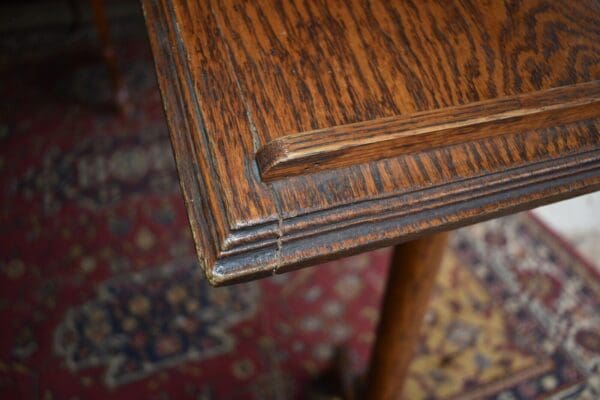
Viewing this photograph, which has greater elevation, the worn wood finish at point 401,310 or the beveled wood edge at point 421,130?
the beveled wood edge at point 421,130

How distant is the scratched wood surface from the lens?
0.40 meters

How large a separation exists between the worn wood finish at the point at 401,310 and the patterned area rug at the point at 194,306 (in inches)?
13.2

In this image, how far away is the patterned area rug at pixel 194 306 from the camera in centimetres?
129

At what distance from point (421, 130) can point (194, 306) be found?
1.12 meters

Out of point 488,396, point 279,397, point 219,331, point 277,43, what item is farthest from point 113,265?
point 277,43

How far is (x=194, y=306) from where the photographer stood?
1.41 meters

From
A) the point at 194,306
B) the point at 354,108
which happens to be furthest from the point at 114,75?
the point at 354,108

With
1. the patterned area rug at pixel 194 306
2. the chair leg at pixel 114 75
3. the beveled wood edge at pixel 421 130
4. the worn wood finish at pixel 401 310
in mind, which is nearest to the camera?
the beveled wood edge at pixel 421 130

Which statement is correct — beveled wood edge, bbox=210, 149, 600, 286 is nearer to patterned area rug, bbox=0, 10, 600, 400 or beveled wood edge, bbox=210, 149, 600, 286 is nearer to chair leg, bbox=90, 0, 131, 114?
patterned area rug, bbox=0, 10, 600, 400

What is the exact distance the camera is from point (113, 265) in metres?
1.47

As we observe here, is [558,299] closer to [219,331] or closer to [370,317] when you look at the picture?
[370,317]

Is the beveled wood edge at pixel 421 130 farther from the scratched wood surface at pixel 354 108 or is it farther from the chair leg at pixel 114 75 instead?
the chair leg at pixel 114 75

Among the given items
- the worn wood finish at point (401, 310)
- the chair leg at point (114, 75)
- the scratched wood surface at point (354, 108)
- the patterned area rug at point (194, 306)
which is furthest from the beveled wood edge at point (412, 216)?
the chair leg at point (114, 75)

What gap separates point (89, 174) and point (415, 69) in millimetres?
1433
